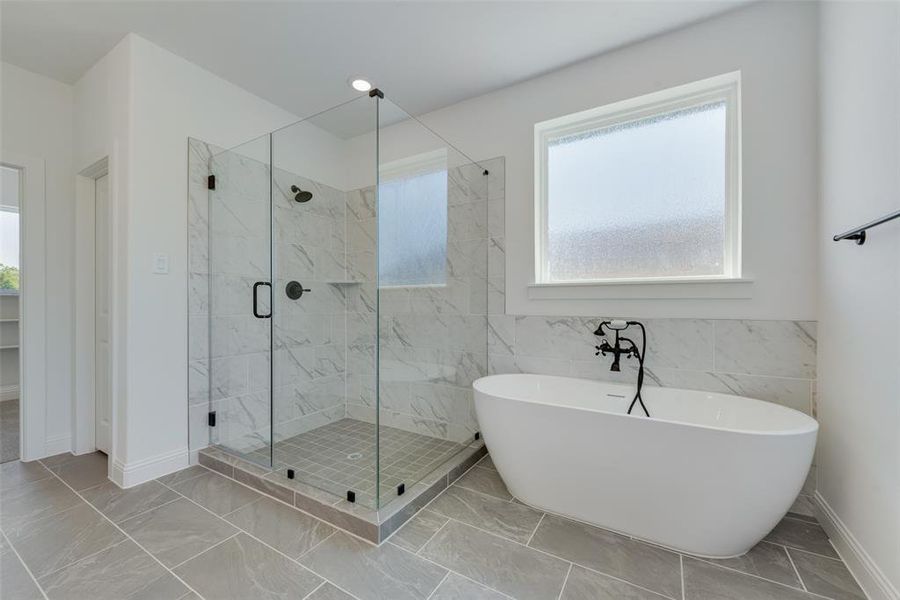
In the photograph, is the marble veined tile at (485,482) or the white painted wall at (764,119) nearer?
the white painted wall at (764,119)

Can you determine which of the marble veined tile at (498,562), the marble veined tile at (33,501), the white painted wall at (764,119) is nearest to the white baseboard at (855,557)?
the white painted wall at (764,119)

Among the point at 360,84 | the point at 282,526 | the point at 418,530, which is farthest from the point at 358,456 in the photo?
the point at 360,84

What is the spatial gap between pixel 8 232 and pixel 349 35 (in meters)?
4.26

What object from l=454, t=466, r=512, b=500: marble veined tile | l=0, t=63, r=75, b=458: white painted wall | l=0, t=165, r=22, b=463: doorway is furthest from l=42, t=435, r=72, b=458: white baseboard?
l=454, t=466, r=512, b=500: marble veined tile

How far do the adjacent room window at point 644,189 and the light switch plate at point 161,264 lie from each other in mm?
2251

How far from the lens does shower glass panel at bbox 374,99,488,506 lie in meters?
1.99

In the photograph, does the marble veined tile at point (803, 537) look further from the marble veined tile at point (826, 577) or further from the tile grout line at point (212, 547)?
the tile grout line at point (212, 547)

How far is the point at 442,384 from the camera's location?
7.95ft

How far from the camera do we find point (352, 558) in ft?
4.75

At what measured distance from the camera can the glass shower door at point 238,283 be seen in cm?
235

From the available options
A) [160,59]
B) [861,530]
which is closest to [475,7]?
[160,59]

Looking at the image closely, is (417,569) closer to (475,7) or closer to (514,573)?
(514,573)

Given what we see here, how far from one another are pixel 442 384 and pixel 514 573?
1.18 metres

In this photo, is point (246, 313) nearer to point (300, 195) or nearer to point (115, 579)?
point (300, 195)
